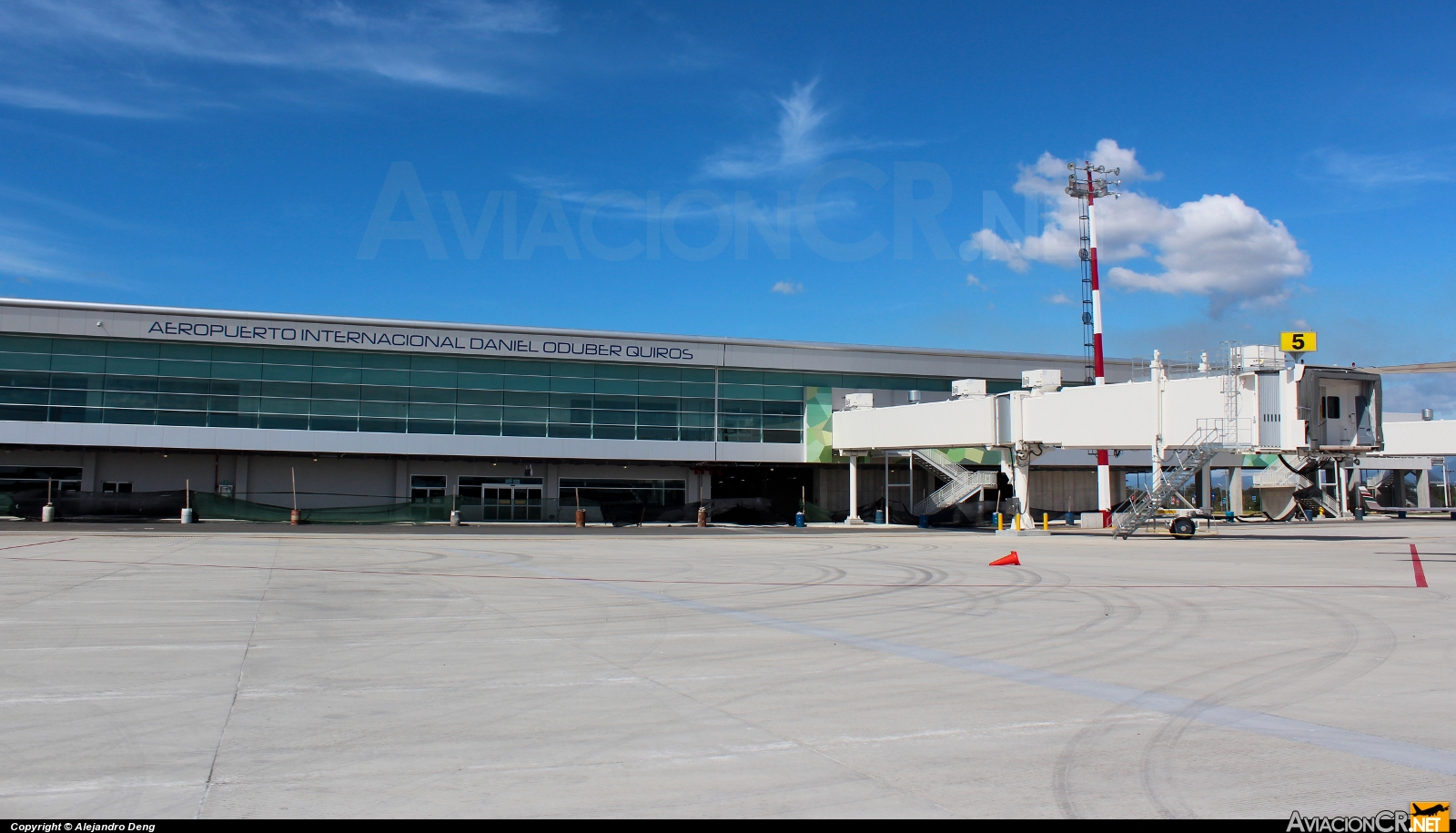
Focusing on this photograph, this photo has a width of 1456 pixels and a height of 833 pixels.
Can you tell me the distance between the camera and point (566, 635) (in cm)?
1207

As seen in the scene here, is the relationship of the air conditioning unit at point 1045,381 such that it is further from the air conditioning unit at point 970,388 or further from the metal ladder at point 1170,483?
the metal ladder at point 1170,483

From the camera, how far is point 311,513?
1913 inches

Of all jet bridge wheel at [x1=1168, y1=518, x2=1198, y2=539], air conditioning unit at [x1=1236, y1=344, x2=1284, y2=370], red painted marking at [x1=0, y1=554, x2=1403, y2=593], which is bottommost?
red painted marking at [x1=0, y1=554, x2=1403, y2=593]

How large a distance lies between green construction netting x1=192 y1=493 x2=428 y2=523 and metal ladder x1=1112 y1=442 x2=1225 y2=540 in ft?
105

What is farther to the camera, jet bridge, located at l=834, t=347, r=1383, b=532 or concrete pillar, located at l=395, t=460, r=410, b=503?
concrete pillar, located at l=395, t=460, r=410, b=503

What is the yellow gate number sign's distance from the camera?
35.9 m

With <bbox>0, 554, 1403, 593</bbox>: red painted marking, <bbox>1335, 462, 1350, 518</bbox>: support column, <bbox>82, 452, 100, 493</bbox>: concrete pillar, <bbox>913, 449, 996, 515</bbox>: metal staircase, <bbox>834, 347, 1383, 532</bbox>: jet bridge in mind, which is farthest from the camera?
<bbox>1335, 462, 1350, 518</bbox>: support column

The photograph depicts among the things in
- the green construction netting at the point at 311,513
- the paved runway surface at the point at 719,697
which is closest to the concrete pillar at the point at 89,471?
the green construction netting at the point at 311,513

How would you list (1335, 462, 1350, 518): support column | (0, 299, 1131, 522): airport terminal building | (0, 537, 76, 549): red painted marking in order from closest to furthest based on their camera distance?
(0, 537, 76, 549): red painted marking
(0, 299, 1131, 522): airport terminal building
(1335, 462, 1350, 518): support column

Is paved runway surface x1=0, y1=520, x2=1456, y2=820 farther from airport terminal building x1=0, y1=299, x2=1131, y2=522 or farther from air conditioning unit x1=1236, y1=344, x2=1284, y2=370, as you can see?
airport terminal building x1=0, y1=299, x2=1131, y2=522

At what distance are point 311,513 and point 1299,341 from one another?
44.5 metres

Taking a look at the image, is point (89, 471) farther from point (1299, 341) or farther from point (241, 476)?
point (1299, 341)

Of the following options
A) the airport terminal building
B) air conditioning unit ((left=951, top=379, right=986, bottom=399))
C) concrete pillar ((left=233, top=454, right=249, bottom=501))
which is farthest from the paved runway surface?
concrete pillar ((left=233, top=454, right=249, bottom=501))

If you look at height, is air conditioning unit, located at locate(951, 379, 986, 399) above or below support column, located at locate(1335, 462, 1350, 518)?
above
